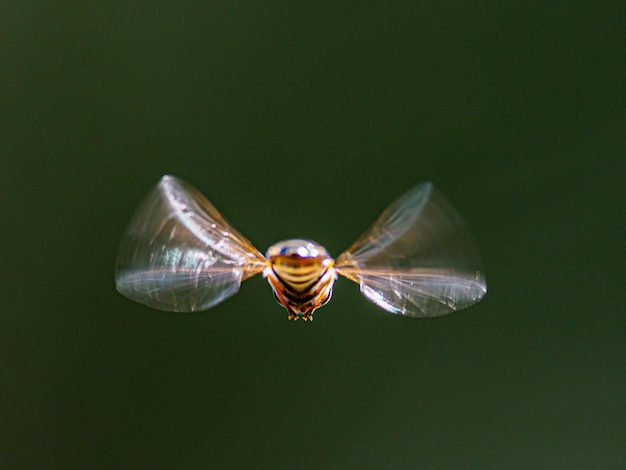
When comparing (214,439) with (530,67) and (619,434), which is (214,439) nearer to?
(619,434)

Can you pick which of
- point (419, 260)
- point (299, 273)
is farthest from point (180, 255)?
point (419, 260)

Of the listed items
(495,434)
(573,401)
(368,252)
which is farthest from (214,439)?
(368,252)

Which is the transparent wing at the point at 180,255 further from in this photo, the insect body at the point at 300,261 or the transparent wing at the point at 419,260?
the transparent wing at the point at 419,260

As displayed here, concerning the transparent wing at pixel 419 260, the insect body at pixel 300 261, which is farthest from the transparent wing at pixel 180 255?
the transparent wing at pixel 419 260

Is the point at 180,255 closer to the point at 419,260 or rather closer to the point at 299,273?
the point at 299,273

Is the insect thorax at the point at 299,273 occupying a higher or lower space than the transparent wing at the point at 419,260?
lower
